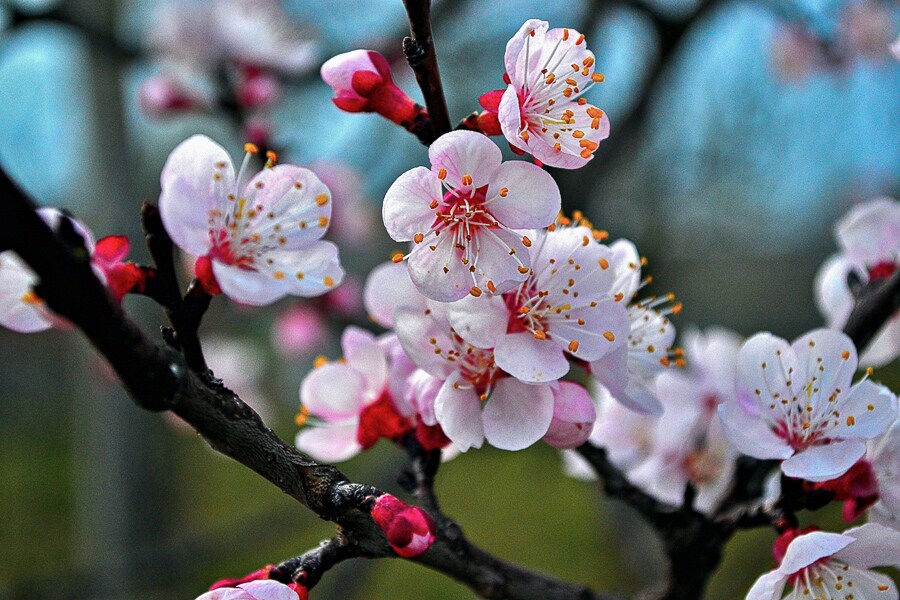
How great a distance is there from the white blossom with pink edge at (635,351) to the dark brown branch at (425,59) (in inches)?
8.3

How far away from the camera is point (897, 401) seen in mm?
661

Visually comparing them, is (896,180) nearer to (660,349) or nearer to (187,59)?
(187,59)

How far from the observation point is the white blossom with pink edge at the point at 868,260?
0.91 m

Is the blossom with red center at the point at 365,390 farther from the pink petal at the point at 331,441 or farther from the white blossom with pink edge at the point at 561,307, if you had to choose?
the white blossom with pink edge at the point at 561,307

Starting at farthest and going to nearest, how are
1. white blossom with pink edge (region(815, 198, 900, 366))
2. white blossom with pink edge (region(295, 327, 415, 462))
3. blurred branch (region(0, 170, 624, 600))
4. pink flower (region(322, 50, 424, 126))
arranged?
white blossom with pink edge (region(815, 198, 900, 366)) < white blossom with pink edge (region(295, 327, 415, 462)) < pink flower (region(322, 50, 424, 126)) < blurred branch (region(0, 170, 624, 600))

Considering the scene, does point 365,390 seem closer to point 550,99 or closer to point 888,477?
point 550,99

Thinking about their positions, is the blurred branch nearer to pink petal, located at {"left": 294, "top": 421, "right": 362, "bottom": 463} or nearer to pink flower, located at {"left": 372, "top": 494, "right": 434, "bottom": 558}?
pink flower, located at {"left": 372, "top": 494, "right": 434, "bottom": 558}

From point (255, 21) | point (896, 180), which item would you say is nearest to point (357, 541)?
point (255, 21)

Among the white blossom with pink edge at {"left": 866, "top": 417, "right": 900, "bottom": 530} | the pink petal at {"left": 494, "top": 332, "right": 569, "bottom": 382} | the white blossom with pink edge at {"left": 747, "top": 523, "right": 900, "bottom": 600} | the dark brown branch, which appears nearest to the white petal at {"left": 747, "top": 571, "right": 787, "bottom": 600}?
the white blossom with pink edge at {"left": 747, "top": 523, "right": 900, "bottom": 600}

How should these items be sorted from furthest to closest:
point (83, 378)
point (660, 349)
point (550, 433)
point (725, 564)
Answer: point (725, 564) → point (83, 378) → point (660, 349) → point (550, 433)

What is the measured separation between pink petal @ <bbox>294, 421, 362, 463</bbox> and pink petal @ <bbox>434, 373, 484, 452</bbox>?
185 mm

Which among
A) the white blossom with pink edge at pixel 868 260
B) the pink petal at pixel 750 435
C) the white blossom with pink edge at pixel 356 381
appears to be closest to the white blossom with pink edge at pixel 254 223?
the white blossom with pink edge at pixel 356 381

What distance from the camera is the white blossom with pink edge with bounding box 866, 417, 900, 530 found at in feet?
2.25

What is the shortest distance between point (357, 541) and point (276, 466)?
0.31 ft
